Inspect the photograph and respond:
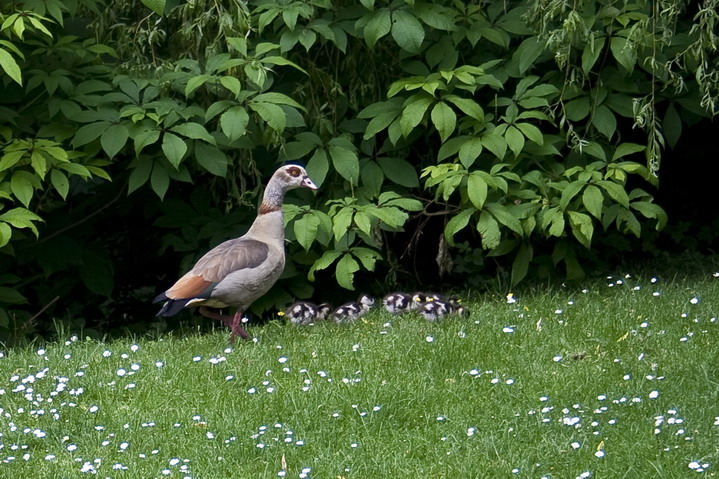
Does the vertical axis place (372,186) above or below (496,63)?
below

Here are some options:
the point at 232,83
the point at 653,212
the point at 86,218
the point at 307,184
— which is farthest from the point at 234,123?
the point at 653,212

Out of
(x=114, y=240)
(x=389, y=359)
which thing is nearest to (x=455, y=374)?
(x=389, y=359)

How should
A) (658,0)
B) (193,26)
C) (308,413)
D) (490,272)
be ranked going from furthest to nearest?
(490,272) → (193,26) → (658,0) → (308,413)

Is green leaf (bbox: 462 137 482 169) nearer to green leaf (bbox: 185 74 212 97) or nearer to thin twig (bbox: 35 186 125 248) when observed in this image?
green leaf (bbox: 185 74 212 97)

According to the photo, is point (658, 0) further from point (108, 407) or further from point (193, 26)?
point (108, 407)

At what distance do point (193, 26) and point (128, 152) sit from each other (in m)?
1.33

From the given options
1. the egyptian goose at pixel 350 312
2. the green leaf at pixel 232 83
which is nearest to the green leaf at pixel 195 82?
the green leaf at pixel 232 83

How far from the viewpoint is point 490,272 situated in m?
11.4

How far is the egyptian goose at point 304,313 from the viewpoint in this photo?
9172 millimetres

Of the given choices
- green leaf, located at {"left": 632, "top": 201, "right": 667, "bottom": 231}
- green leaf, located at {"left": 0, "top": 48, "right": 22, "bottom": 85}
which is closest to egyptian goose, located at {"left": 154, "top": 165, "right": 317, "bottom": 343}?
green leaf, located at {"left": 0, "top": 48, "right": 22, "bottom": 85}

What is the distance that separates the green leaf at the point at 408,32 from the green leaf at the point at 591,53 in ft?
4.22

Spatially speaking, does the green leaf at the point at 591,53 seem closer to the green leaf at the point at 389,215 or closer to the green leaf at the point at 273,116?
the green leaf at the point at 389,215

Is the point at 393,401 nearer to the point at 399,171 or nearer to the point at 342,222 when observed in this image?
the point at 342,222

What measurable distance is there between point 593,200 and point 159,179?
11.1 feet
